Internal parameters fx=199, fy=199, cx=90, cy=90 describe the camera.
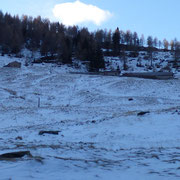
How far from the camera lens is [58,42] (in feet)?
283

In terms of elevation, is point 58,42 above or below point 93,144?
above

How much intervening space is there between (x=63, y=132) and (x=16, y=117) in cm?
739

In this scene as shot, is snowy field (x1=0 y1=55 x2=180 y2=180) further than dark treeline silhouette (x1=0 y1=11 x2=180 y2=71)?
No

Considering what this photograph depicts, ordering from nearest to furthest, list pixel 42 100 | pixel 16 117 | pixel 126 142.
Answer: pixel 126 142 < pixel 16 117 < pixel 42 100

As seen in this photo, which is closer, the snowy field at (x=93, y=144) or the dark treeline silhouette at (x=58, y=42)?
the snowy field at (x=93, y=144)

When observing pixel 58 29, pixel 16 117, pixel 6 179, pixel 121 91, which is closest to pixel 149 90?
pixel 121 91

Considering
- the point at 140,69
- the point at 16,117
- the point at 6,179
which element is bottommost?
the point at 16,117

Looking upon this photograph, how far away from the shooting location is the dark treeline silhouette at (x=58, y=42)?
72.9 meters

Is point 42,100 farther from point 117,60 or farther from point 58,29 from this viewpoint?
point 58,29

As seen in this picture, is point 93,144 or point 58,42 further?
point 58,42

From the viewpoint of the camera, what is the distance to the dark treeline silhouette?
72.9 meters

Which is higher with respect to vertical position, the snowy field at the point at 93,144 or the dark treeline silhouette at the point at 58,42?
the dark treeline silhouette at the point at 58,42

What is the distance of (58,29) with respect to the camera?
111 metres

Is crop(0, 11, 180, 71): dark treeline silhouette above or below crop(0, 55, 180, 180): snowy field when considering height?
above
